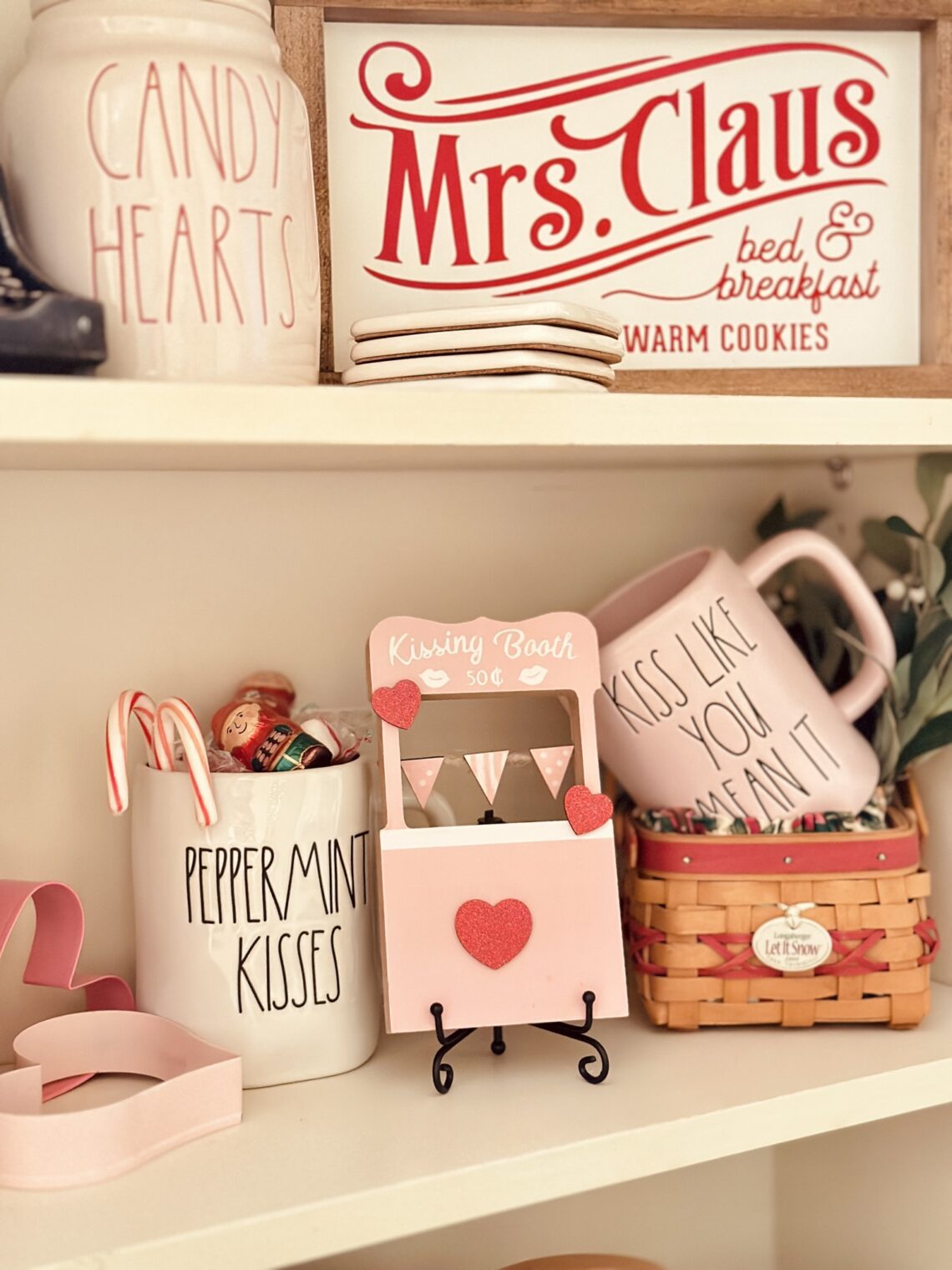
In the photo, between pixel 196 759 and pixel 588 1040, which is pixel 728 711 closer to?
pixel 588 1040

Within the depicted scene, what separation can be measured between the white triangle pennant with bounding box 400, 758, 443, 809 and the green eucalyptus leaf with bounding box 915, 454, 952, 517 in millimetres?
424

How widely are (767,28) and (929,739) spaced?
51 cm

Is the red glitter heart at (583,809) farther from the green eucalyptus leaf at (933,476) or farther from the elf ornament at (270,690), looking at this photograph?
the green eucalyptus leaf at (933,476)

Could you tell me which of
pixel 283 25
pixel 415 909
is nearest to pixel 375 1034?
pixel 415 909

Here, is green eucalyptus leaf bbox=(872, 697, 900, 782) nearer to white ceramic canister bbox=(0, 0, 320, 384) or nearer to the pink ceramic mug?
the pink ceramic mug

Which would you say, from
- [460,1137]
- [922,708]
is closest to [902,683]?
[922,708]

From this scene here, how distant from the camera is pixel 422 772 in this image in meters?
0.74

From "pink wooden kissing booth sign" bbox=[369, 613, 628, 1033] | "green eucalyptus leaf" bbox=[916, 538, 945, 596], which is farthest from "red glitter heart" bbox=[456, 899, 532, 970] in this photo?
"green eucalyptus leaf" bbox=[916, 538, 945, 596]

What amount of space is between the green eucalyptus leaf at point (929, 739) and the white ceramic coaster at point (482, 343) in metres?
0.37

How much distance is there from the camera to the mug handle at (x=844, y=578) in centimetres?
85

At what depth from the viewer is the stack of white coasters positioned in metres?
0.67

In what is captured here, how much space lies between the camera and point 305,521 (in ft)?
2.99

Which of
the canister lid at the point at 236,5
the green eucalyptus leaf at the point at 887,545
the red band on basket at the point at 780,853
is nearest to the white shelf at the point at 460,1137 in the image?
the red band on basket at the point at 780,853

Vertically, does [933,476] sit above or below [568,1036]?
above
